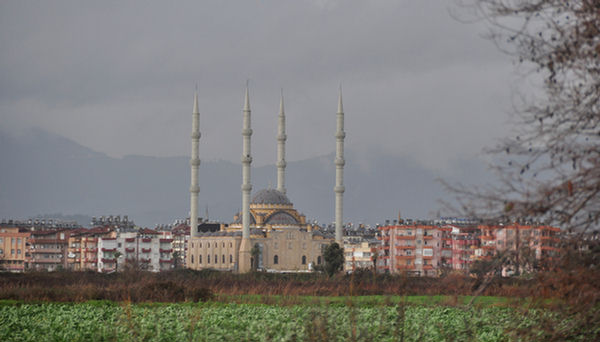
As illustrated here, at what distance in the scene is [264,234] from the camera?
93188 mm

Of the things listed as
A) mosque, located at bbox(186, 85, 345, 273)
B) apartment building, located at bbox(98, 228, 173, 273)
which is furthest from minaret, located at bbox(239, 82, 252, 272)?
apartment building, located at bbox(98, 228, 173, 273)

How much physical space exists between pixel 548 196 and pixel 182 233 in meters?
109

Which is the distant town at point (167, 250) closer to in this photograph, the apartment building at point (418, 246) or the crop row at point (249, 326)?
the apartment building at point (418, 246)

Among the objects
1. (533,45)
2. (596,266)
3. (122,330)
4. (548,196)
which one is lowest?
(122,330)

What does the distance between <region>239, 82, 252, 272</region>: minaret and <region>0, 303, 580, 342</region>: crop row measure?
181ft

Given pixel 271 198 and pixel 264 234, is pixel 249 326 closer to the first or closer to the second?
pixel 264 234

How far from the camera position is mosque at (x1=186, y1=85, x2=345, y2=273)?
8269 cm

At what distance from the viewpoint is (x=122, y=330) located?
18.0 meters

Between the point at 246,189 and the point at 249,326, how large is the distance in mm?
60633

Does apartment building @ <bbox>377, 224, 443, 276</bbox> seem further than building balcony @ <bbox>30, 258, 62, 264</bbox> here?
No

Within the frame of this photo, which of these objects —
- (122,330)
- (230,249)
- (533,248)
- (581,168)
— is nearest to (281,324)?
(122,330)

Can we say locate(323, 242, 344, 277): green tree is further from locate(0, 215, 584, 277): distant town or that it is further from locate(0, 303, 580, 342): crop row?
locate(0, 303, 580, 342): crop row

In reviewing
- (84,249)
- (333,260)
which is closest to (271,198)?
(84,249)

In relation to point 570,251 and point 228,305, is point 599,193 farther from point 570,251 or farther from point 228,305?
point 228,305
